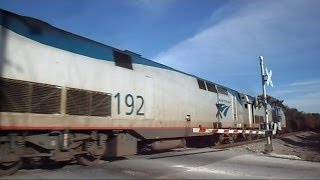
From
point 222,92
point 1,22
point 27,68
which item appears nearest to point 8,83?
point 27,68

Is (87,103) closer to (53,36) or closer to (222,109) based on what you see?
(53,36)

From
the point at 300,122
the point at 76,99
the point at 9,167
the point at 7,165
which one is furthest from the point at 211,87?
the point at 300,122

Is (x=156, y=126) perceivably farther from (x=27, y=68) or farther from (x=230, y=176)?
(x=27, y=68)

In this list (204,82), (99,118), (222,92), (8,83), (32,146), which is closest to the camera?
(8,83)

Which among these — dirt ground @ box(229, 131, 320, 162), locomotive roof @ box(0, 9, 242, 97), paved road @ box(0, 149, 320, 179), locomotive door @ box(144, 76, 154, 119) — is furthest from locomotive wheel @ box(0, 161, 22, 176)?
dirt ground @ box(229, 131, 320, 162)

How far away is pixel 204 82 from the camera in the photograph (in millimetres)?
19422

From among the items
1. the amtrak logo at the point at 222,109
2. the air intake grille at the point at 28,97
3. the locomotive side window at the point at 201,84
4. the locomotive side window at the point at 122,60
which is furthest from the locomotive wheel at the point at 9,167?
the amtrak logo at the point at 222,109

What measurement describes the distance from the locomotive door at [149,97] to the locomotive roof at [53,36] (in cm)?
203

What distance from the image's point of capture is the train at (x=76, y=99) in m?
8.70

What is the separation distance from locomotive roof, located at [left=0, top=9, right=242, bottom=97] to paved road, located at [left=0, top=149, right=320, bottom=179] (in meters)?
3.32

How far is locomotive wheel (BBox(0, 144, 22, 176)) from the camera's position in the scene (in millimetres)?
8492

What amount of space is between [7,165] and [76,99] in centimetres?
255

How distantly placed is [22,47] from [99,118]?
319cm

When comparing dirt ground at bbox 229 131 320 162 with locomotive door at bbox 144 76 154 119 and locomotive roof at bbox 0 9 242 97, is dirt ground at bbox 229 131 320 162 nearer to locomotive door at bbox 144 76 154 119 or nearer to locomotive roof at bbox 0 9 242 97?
locomotive door at bbox 144 76 154 119
